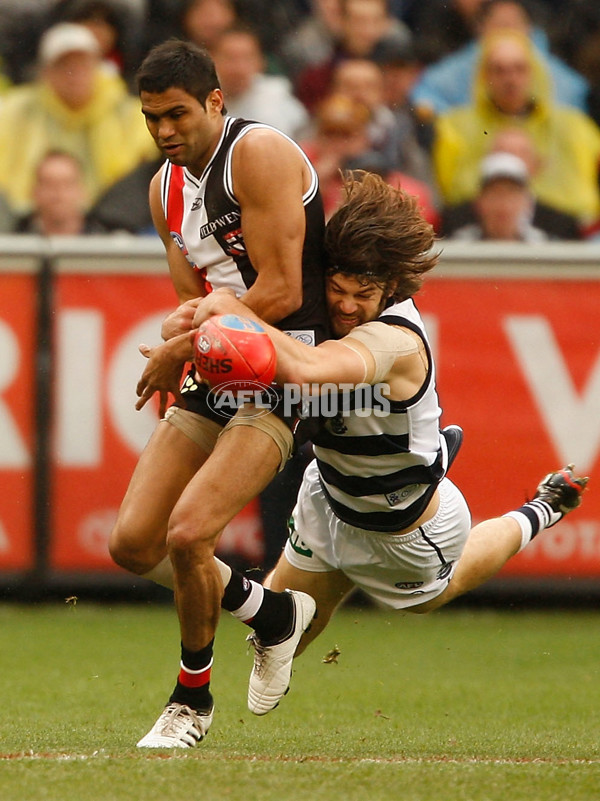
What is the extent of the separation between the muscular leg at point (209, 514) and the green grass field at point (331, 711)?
474mm

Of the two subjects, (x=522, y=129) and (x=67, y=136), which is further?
(x=522, y=129)

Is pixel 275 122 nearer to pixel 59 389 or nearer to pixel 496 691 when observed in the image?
pixel 59 389

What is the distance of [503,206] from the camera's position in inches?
357

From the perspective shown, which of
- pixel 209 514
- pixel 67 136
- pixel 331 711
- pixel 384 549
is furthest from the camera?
pixel 67 136

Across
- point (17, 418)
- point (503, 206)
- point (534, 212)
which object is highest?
point (503, 206)

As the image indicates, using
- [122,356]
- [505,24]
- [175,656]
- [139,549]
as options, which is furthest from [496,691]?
[505,24]

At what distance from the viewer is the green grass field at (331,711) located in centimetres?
412

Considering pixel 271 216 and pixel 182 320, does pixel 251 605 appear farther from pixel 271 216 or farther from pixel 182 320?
pixel 271 216

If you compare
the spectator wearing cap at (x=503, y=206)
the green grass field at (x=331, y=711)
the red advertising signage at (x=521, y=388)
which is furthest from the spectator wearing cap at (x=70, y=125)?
the green grass field at (x=331, y=711)

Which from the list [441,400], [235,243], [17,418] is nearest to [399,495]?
[235,243]

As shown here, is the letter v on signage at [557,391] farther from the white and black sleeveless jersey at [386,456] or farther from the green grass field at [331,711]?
the white and black sleeveless jersey at [386,456]

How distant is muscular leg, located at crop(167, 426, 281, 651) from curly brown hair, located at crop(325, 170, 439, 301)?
0.68 meters

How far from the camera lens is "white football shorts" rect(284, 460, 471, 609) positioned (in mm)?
5270

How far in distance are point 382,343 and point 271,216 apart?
22.8 inches
